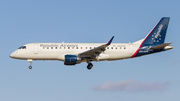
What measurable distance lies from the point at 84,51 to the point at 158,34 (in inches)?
548

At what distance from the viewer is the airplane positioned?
173 feet

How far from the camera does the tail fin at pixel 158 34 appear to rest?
5672cm

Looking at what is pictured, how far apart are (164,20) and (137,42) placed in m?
6.59

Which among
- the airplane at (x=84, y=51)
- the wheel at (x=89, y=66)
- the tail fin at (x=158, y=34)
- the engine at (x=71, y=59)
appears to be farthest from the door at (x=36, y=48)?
the tail fin at (x=158, y=34)

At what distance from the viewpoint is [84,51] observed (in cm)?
5369

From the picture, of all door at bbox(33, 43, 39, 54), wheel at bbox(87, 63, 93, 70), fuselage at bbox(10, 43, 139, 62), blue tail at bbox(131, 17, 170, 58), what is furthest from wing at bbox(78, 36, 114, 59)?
door at bbox(33, 43, 39, 54)

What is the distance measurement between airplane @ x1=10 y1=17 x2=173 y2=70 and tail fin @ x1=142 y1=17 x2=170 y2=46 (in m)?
0.19

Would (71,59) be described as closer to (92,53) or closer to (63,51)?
(63,51)

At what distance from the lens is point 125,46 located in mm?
55125

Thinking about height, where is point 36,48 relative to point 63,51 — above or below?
above

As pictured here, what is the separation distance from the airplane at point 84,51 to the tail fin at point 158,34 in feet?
0.62

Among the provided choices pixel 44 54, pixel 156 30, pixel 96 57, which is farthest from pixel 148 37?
pixel 44 54

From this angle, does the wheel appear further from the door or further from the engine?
the door

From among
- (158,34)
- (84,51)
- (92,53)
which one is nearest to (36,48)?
(84,51)
